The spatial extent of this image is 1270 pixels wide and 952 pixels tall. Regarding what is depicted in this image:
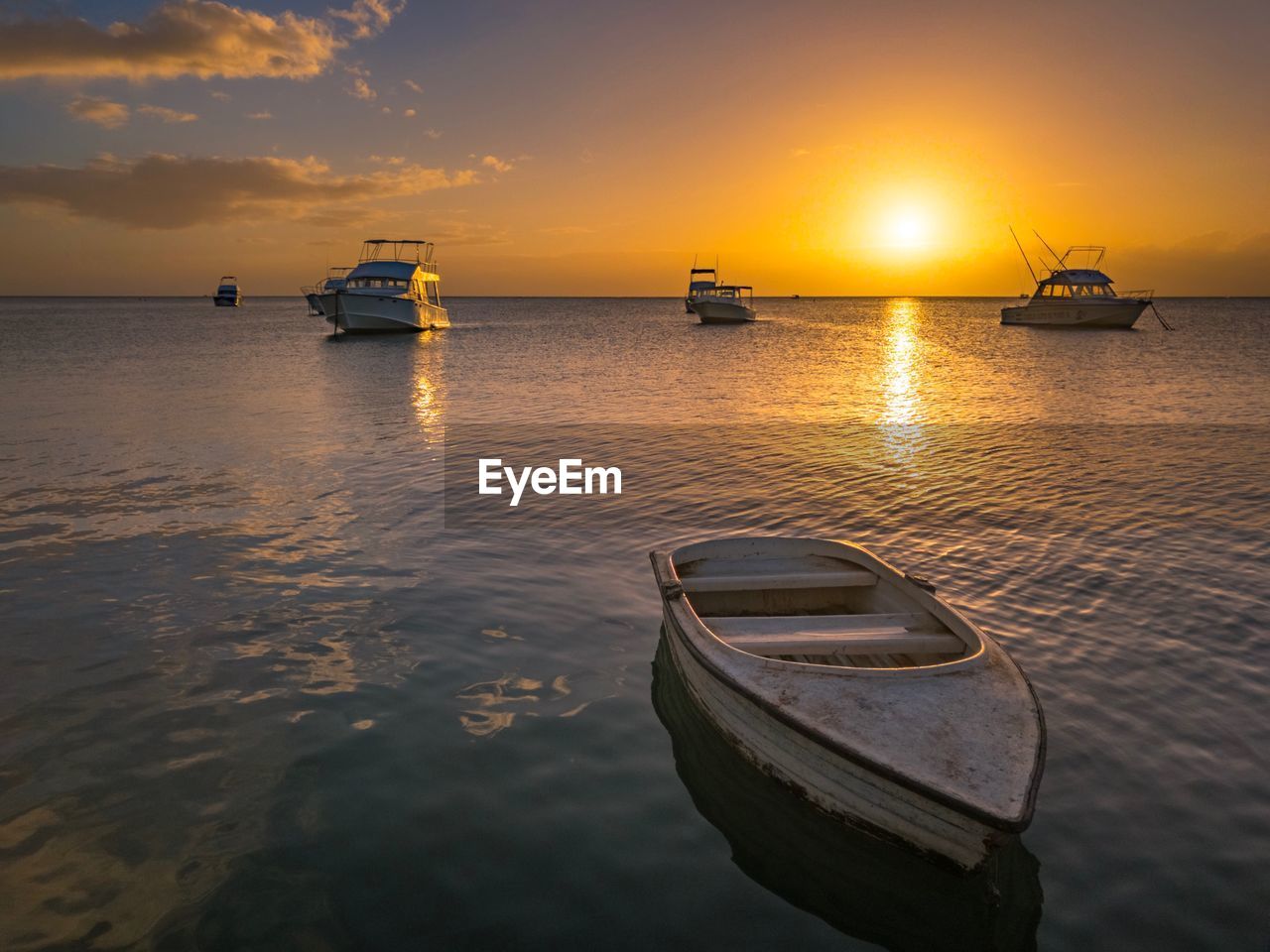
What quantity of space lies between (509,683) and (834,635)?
279cm

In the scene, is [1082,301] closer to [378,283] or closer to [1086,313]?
[1086,313]

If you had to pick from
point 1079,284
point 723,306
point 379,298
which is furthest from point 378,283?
point 1079,284

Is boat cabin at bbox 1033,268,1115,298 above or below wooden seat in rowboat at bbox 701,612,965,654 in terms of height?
above

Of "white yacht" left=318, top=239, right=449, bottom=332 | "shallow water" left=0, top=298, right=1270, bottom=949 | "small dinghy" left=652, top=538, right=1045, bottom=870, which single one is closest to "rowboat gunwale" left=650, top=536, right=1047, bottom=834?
"small dinghy" left=652, top=538, right=1045, bottom=870

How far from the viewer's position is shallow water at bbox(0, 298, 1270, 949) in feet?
13.2

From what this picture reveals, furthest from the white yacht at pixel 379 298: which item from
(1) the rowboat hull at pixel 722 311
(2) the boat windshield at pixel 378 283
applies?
(1) the rowboat hull at pixel 722 311

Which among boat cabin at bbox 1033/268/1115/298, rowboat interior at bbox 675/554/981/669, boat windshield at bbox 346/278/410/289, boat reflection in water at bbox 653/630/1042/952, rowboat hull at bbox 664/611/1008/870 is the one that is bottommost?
boat reflection in water at bbox 653/630/1042/952

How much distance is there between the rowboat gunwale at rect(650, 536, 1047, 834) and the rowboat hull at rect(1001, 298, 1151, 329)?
67.2 meters

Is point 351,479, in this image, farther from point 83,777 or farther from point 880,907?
point 880,907

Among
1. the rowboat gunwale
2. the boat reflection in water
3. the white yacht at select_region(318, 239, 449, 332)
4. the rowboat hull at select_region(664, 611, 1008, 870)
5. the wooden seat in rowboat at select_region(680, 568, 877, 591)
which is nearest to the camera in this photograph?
the rowboat gunwale

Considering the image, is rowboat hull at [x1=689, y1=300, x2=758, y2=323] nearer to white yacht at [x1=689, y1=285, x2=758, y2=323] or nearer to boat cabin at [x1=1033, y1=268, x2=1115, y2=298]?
white yacht at [x1=689, y1=285, x2=758, y2=323]

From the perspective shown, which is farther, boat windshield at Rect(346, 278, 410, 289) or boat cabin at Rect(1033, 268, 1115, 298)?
boat cabin at Rect(1033, 268, 1115, 298)

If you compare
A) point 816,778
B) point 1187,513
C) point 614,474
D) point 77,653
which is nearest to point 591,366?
point 614,474

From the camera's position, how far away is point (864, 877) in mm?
4164
